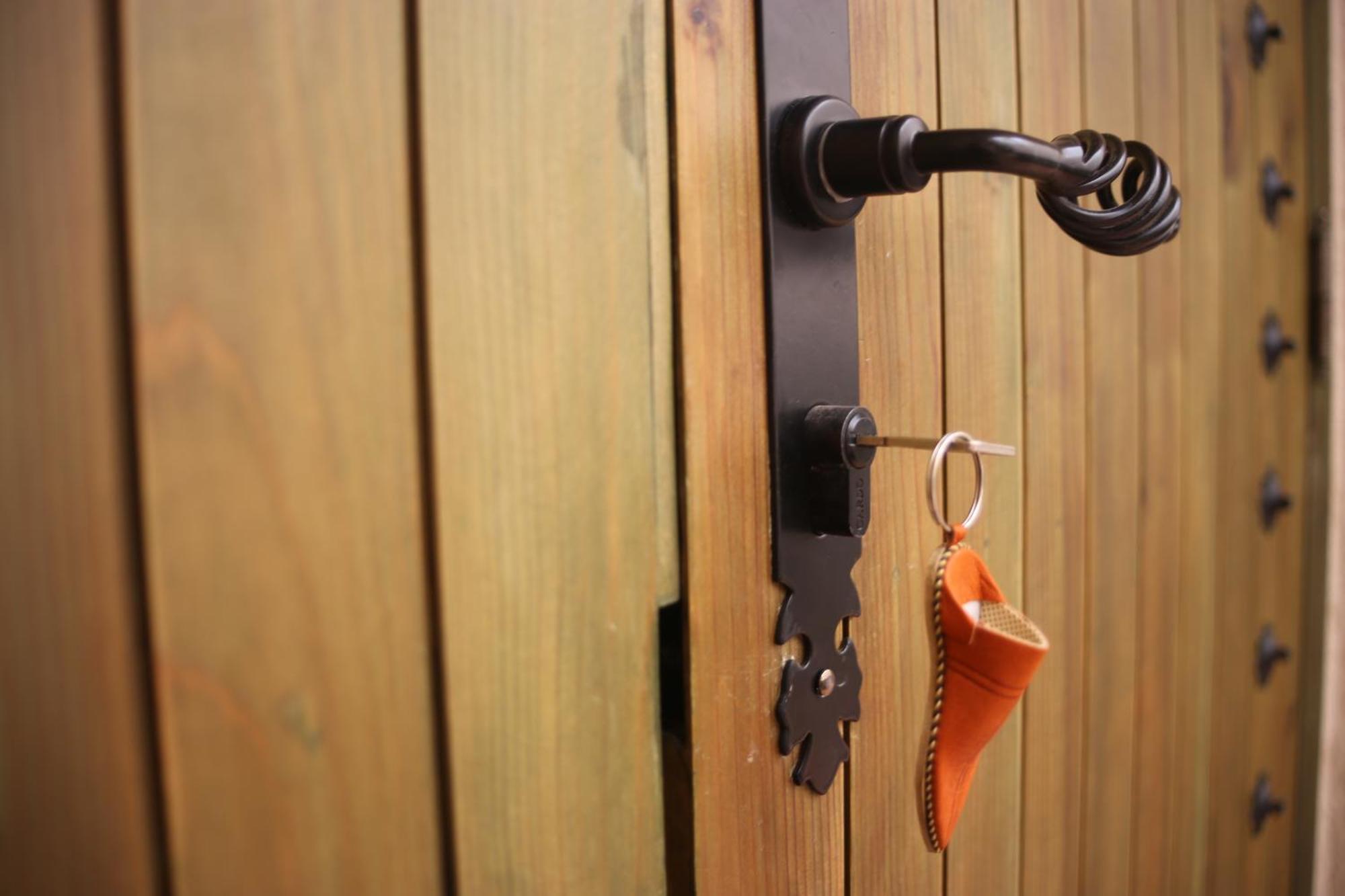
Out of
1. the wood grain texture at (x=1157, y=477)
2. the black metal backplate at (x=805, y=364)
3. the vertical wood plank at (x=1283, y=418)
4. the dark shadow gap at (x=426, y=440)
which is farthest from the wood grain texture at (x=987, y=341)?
the vertical wood plank at (x=1283, y=418)

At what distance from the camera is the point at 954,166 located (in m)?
0.39

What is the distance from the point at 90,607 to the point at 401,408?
11cm

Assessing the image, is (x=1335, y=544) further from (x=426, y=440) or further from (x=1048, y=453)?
(x=426, y=440)

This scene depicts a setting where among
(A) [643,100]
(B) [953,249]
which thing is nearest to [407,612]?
(A) [643,100]

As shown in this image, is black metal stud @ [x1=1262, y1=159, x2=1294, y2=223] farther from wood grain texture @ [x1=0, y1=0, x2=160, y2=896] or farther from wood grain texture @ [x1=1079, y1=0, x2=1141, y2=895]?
wood grain texture @ [x1=0, y1=0, x2=160, y2=896]

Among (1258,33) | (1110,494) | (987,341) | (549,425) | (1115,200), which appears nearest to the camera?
(549,425)

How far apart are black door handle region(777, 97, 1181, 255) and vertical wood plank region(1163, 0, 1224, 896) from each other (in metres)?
0.45

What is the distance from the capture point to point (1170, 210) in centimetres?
47

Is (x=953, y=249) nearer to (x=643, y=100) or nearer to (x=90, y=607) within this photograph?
(x=643, y=100)

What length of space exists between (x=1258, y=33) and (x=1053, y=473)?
2.37 feet

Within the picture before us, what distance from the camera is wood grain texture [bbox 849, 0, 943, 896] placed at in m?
0.48

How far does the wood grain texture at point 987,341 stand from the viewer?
21.6 inches

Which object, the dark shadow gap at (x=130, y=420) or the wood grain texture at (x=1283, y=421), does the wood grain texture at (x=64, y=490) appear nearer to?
the dark shadow gap at (x=130, y=420)

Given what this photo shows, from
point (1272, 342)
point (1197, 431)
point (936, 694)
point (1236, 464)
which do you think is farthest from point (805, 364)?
point (1272, 342)
